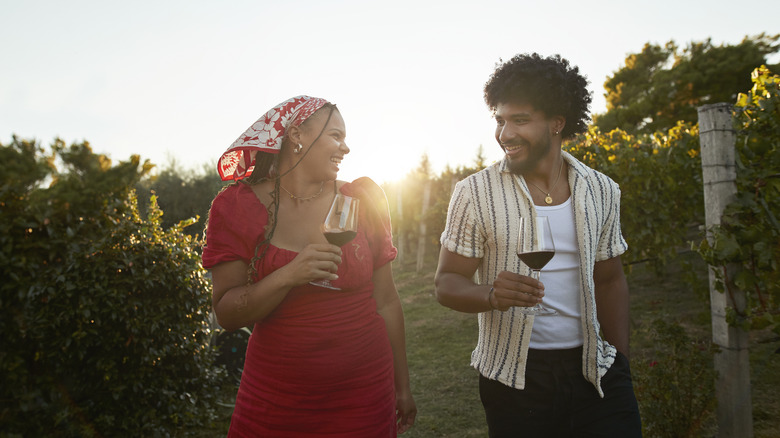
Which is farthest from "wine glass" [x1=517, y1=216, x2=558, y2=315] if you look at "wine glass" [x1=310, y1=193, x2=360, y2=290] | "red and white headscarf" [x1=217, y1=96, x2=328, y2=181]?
"red and white headscarf" [x1=217, y1=96, x2=328, y2=181]

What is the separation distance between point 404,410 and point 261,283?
0.99 metres

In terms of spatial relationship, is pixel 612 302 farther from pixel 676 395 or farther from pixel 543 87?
pixel 676 395

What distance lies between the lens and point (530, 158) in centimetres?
221

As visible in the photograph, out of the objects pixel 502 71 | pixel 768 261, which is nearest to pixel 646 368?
pixel 768 261

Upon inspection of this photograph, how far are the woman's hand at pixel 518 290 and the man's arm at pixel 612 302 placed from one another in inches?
32.4

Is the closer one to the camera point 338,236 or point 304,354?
point 338,236

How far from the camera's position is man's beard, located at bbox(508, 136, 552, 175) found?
220cm

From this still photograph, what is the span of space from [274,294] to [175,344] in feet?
10.3


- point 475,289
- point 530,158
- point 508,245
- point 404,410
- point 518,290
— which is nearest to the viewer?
point 518,290

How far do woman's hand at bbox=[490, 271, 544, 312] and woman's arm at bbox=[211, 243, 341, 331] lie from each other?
60 cm

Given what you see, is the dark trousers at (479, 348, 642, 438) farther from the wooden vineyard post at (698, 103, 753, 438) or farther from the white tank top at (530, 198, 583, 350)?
the wooden vineyard post at (698, 103, 753, 438)

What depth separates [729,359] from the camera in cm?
358

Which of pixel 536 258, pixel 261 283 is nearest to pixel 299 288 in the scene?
pixel 261 283

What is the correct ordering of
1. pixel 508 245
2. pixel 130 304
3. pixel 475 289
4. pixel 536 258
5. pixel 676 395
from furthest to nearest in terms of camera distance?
1. pixel 130 304
2. pixel 676 395
3. pixel 508 245
4. pixel 475 289
5. pixel 536 258
